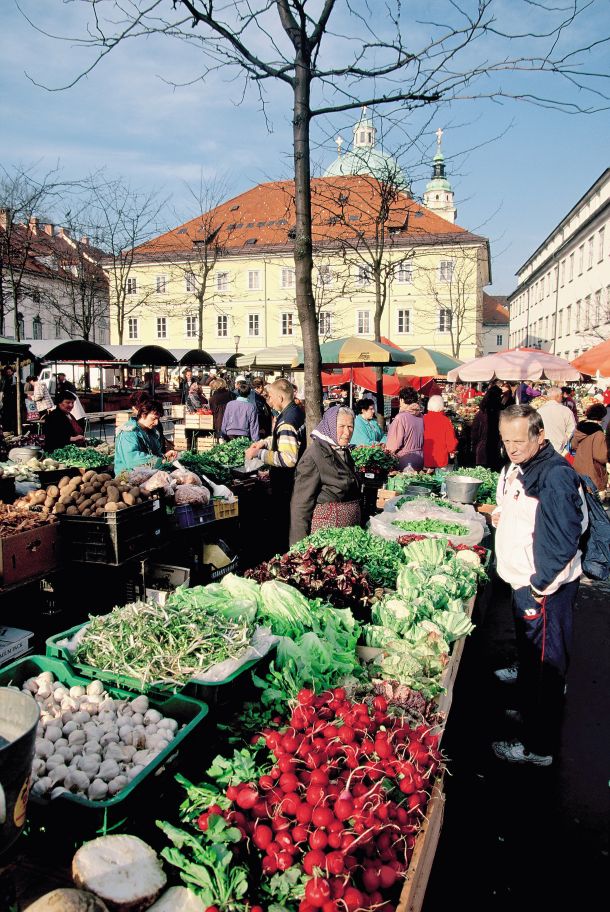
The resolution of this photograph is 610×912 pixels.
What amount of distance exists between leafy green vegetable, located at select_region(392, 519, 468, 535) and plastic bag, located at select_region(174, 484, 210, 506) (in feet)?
6.10

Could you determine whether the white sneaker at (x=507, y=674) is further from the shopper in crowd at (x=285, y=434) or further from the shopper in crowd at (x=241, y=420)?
the shopper in crowd at (x=241, y=420)

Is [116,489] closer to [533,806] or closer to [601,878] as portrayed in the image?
[533,806]

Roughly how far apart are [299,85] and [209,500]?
4291 mm

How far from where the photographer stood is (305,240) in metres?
6.43

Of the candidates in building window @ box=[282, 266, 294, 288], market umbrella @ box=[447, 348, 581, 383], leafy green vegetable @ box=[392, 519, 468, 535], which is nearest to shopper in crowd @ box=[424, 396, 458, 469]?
market umbrella @ box=[447, 348, 581, 383]

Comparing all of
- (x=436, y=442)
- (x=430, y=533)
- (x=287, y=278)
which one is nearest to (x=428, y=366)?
(x=436, y=442)

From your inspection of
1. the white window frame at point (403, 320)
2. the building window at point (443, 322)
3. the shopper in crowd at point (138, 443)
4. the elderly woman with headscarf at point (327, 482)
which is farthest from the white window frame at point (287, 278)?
the elderly woman with headscarf at point (327, 482)

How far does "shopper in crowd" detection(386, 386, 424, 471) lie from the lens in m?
9.00

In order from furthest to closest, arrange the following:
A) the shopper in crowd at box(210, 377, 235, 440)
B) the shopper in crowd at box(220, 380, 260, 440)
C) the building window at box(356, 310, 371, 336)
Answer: the building window at box(356, 310, 371, 336)
the shopper in crowd at box(210, 377, 235, 440)
the shopper in crowd at box(220, 380, 260, 440)

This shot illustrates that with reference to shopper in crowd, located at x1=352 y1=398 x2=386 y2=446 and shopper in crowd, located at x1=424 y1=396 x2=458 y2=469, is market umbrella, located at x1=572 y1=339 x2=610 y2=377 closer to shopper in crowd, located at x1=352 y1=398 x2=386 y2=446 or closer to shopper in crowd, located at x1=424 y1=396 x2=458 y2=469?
shopper in crowd, located at x1=424 y1=396 x2=458 y2=469

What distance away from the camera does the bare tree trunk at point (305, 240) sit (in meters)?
6.21

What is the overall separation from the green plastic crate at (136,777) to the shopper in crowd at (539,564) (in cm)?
221

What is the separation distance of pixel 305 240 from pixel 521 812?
5361 mm

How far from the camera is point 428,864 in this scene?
84.0 inches
